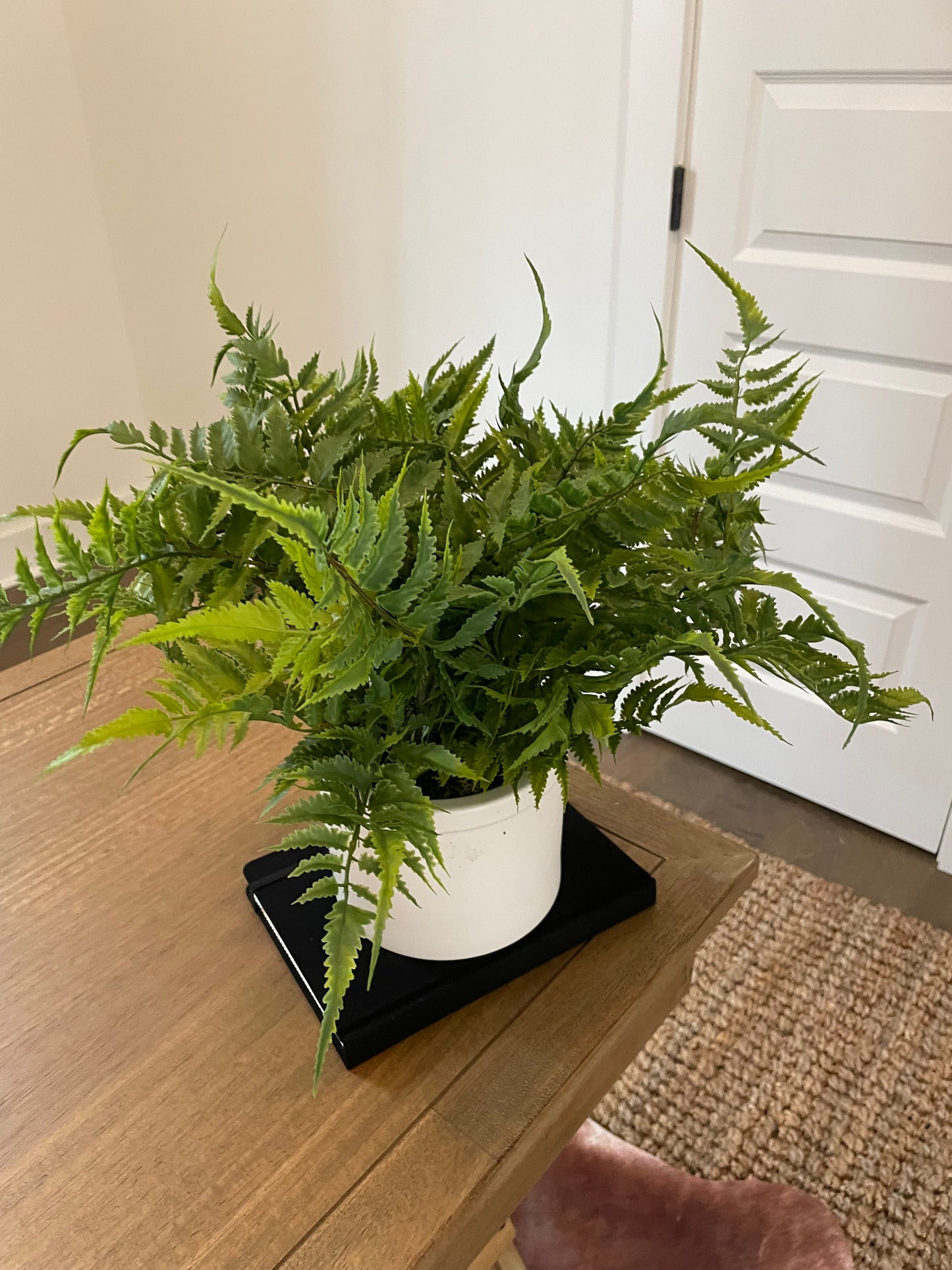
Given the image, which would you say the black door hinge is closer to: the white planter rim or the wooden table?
the wooden table

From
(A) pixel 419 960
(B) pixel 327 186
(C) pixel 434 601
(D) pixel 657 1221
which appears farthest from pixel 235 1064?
(B) pixel 327 186

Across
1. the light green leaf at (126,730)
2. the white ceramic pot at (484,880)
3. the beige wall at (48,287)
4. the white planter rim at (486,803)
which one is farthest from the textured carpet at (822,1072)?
the beige wall at (48,287)

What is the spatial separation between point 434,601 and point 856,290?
46.3 inches

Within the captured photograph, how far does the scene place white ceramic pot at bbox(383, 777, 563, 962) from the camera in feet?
1.78

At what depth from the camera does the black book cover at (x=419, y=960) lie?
23.4 inches

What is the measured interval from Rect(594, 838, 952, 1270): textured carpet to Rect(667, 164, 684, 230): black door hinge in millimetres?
1063

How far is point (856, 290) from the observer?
1.35 metres

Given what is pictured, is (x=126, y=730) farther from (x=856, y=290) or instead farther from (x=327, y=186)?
(x=327, y=186)

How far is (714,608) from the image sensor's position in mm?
511

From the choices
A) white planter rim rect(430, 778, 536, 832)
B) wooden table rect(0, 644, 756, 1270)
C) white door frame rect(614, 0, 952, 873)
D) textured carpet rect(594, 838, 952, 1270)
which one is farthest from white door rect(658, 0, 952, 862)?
white planter rim rect(430, 778, 536, 832)

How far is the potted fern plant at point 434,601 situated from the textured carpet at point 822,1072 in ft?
2.67

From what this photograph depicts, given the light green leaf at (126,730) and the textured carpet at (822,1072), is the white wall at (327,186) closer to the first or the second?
the textured carpet at (822,1072)

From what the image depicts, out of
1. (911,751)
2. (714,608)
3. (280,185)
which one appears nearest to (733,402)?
(714,608)

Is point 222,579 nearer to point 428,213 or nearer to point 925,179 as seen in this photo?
point 925,179
